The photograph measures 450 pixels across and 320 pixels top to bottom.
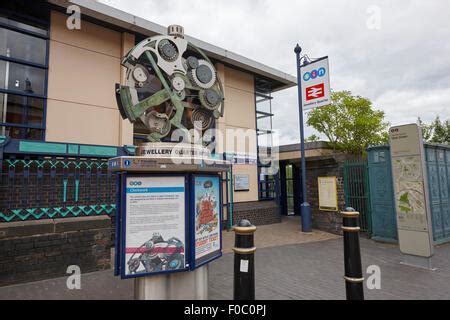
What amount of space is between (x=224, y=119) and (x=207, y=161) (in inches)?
319

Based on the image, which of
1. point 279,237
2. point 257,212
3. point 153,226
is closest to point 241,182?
point 257,212

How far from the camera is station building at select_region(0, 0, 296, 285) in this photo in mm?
4977

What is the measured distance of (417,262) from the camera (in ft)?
18.0

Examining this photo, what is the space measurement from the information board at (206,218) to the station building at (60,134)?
269cm

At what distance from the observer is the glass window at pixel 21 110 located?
→ 7.12 meters

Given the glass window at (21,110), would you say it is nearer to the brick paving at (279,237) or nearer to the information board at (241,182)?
the brick paving at (279,237)

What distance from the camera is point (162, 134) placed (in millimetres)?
→ 3930

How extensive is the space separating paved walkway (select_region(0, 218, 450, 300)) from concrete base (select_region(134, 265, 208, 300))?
0.66 metres

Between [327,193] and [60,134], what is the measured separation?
8.56 metres

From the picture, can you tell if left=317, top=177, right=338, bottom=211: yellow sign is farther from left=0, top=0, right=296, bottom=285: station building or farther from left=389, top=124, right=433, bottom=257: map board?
left=389, top=124, right=433, bottom=257: map board

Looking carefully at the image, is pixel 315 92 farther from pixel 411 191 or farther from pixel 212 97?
pixel 212 97

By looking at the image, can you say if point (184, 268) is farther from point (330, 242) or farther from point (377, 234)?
point (377, 234)

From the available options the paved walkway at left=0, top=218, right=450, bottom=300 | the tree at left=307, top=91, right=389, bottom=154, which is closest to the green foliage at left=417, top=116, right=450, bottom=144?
the tree at left=307, top=91, right=389, bottom=154

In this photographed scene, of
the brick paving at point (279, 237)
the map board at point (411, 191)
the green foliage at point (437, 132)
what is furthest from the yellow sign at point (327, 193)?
the green foliage at point (437, 132)
